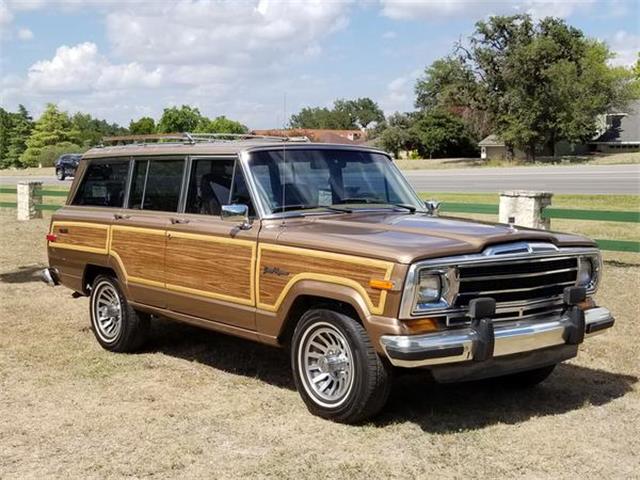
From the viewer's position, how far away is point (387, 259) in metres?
4.90

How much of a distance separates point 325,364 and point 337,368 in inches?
4.0

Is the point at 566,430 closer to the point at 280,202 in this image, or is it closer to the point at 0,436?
the point at 280,202

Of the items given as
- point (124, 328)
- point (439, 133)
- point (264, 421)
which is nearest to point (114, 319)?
point (124, 328)

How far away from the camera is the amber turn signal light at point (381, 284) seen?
4.85 m

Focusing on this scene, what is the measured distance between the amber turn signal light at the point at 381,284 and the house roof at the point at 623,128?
6512 cm

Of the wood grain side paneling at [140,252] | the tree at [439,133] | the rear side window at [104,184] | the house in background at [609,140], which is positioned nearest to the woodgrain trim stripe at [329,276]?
the wood grain side paneling at [140,252]

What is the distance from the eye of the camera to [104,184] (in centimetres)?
789

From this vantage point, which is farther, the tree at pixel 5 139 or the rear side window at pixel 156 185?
the tree at pixel 5 139

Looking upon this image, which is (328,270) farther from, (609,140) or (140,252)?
(609,140)

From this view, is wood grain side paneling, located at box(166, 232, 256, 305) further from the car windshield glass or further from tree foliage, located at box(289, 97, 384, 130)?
tree foliage, located at box(289, 97, 384, 130)

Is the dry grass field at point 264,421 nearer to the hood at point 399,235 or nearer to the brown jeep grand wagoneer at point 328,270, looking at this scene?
the brown jeep grand wagoneer at point 328,270

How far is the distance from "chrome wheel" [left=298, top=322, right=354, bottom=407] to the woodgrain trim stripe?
1.04ft

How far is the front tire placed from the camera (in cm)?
509

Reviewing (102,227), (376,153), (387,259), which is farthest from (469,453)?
(102,227)
